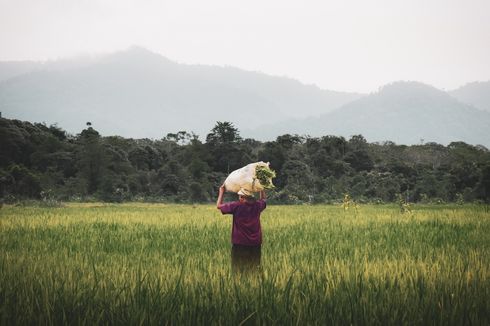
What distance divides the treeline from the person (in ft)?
77.0

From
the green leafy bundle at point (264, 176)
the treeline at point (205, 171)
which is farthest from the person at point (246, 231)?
the treeline at point (205, 171)

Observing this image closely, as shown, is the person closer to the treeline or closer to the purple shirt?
the purple shirt

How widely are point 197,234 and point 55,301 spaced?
21.4 ft

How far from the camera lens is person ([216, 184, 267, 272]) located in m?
4.79

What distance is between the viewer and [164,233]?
10.0m

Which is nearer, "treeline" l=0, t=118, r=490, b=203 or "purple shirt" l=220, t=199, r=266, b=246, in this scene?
"purple shirt" l=220, t=199, r=266, b=246

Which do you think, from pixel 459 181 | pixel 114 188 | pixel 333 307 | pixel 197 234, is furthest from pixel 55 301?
pixel 459 181

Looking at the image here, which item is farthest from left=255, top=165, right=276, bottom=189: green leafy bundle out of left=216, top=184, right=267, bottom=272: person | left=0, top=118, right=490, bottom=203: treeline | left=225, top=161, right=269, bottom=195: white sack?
left=0, top=118, right=490, bottom=203: treeline

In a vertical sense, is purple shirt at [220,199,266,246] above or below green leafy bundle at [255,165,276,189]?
below

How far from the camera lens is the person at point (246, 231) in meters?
4.79

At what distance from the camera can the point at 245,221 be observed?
4812mm

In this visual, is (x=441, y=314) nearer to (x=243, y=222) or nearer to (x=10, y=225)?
(x=243, y=222)

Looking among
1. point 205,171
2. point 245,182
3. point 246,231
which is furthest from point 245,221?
point 205,171

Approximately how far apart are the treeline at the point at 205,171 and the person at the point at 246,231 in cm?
2346
